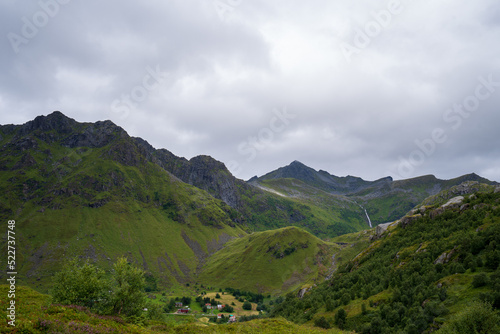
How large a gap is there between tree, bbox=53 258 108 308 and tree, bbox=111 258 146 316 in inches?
107

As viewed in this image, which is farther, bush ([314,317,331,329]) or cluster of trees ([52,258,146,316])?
bush ([314,317,331,329])

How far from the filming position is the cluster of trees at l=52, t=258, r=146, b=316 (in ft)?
122

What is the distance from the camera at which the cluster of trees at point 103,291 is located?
122 feet

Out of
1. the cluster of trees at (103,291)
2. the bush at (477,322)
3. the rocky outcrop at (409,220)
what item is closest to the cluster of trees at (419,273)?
the rocky outcrop at (409,220)

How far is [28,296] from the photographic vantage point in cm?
3934

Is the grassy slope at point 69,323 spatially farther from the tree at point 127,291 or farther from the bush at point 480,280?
the bush at point 480,280

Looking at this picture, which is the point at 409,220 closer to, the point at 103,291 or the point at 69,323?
the point at 103,291

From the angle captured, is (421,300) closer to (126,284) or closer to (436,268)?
(436,268)

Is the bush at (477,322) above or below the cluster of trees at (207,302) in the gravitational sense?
above

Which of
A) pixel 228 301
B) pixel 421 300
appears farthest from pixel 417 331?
pixel 228 301

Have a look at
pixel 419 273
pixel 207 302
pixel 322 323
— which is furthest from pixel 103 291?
pixel 207 302

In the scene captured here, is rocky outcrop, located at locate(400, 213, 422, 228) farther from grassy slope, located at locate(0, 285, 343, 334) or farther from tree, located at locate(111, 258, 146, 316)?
tree, located at locate(111, 258, 146, 316)

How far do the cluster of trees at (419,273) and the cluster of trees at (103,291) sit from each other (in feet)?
129

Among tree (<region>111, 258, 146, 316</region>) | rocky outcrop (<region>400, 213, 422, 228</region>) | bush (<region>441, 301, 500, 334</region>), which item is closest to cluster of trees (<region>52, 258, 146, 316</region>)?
tree (<region>111, 258, 146, 316</region>)
